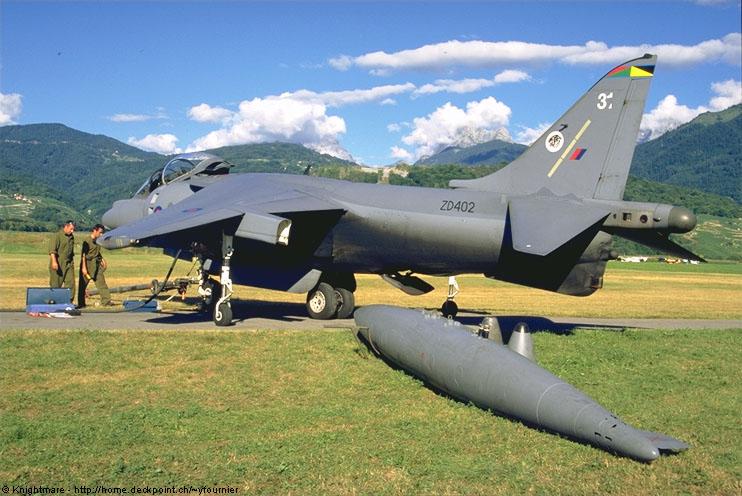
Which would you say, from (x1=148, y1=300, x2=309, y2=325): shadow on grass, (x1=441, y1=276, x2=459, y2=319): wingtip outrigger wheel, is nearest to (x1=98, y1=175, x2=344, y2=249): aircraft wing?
(x1=148, y1=300, x2=309, y2=325): shadow on grass

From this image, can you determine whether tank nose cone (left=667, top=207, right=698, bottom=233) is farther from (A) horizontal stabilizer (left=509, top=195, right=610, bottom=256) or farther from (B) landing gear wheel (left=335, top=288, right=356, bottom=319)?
(B) landing gear wheel (left=335, top=288, right=356, bottom=319)

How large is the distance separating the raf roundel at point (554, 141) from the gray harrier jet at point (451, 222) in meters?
0.02

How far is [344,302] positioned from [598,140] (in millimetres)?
7895

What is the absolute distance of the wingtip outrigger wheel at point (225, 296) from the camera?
17594 millimetres

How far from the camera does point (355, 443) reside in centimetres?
862

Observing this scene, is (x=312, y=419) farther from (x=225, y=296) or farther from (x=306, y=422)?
(x=225, y=296)

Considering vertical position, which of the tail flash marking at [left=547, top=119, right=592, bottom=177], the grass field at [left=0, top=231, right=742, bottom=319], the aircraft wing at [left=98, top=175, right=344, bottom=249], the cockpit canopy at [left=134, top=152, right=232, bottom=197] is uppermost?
the tail flash marking at [left=547, top=119, right=592, bottom=177]

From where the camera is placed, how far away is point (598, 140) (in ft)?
54.9

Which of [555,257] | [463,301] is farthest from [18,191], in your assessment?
[555,257]

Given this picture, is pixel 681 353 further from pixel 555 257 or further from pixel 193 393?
pixel 193 393

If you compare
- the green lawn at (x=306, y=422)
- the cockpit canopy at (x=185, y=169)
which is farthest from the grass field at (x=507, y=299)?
the green lawn at (x=306, y=422)

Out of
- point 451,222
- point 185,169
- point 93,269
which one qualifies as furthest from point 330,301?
point 93,269

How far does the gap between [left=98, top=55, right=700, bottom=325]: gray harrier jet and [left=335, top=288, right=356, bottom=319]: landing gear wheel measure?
0.14ft

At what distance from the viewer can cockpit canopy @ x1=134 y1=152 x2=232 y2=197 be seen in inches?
867
